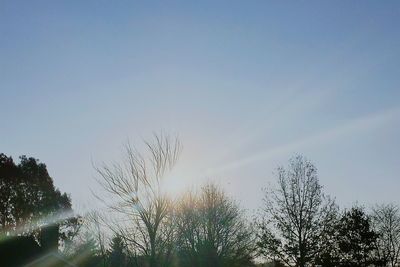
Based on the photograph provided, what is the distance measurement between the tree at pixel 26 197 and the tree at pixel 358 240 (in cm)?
2709

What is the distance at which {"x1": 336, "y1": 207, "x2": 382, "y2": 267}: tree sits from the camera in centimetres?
3906

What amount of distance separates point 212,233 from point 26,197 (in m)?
15.3

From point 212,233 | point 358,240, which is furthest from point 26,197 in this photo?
point 358,240

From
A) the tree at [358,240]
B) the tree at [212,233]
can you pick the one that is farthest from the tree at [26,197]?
the tree at [358,240]

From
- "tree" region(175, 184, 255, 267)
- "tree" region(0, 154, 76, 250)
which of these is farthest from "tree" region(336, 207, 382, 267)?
"tree" region(0, 154, 76, 250)

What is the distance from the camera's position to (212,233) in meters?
31.4

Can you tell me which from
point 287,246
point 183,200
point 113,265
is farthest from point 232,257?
point 113,265

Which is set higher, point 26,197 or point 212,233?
point 26,197

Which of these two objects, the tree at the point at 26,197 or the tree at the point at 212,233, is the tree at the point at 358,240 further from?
the tree at the point at 26,197

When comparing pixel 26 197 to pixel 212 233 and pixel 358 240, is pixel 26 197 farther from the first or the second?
pixel 358 240

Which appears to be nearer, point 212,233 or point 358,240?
point 212,233

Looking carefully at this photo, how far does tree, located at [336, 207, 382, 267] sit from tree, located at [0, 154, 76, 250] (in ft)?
88.9

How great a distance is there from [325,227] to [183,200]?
1086 centimetres

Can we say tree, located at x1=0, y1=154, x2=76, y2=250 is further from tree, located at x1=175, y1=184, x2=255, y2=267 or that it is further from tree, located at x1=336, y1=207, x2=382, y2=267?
tree, located at x1=336, y1=207, x2=382, y2=267
